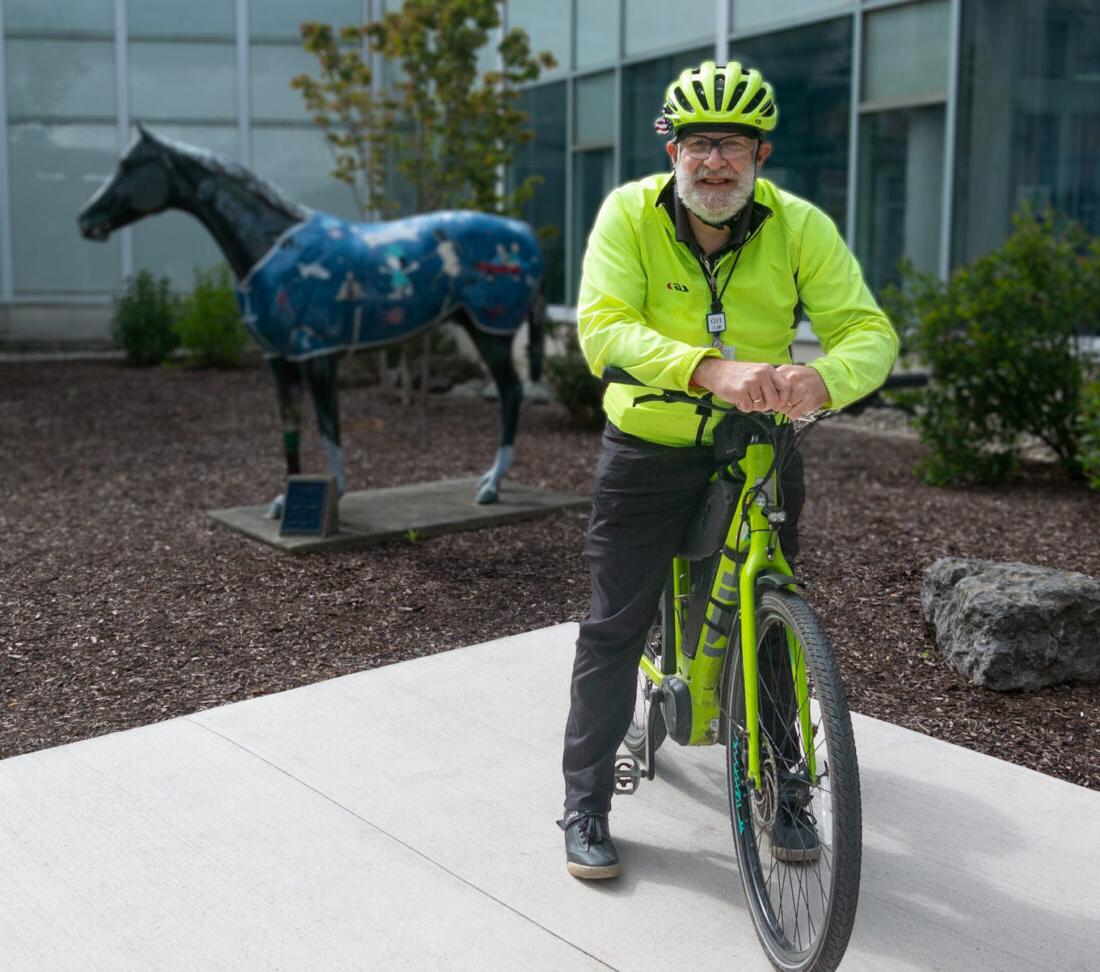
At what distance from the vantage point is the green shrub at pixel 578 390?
10.5 metres

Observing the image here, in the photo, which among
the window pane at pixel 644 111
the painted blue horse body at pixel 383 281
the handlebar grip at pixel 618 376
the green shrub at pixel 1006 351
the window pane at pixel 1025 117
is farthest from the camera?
the window pane at pixel 644 111

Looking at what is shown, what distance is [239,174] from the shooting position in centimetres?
678

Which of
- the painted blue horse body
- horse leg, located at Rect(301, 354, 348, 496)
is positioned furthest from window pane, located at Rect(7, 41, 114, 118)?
horse leg, located at Rect(301, 354, 348, 496)

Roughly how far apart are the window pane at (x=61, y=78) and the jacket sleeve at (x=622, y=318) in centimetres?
1828

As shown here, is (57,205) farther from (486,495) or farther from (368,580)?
(368,580)

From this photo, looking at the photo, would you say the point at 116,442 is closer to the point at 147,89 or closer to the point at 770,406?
the point at 770,406

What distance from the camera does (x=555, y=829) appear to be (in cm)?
339

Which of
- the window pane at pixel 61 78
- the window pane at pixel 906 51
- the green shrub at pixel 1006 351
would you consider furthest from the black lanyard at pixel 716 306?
the window pane at pixel 61 78

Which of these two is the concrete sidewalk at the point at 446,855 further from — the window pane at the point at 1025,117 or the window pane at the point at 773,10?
the window pane at the point at 773,10

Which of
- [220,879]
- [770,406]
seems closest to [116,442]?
[220,879]

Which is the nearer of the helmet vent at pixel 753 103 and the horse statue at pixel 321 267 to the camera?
the helmet vent at pixel 753 103

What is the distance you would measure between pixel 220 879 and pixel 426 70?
1068cm

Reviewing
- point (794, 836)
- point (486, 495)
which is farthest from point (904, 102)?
point (794, 836)

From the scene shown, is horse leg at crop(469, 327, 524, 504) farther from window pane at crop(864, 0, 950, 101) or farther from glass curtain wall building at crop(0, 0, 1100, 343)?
window pane at crop(864, 0, 950, 101)
